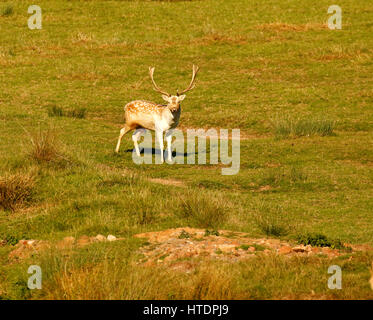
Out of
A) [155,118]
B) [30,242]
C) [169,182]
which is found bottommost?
[169,182]

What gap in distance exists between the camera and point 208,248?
430 inches

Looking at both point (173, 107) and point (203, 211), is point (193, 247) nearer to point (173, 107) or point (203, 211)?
point (203, 211)

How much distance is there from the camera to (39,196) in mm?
15156

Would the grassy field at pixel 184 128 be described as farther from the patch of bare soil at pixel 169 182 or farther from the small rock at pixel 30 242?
the small rock at pixel 30 242

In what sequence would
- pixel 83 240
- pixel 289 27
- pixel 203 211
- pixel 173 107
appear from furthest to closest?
pixel 289 27 < pixel 173 107 < pixel 203 211 < pixel 83 240

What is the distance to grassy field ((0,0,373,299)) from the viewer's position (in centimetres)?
990

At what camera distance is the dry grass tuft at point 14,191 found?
14578 mm

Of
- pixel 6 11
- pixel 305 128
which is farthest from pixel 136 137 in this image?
pixel 6 11

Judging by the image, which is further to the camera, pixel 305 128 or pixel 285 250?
pixel 305 128

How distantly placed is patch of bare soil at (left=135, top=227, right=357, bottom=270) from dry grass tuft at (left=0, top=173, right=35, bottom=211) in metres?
3.77

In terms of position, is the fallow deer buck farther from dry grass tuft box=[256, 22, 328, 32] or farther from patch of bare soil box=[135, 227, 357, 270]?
dry grass tuft box=[256, 22, 328, 32]

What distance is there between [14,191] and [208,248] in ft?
17.6
